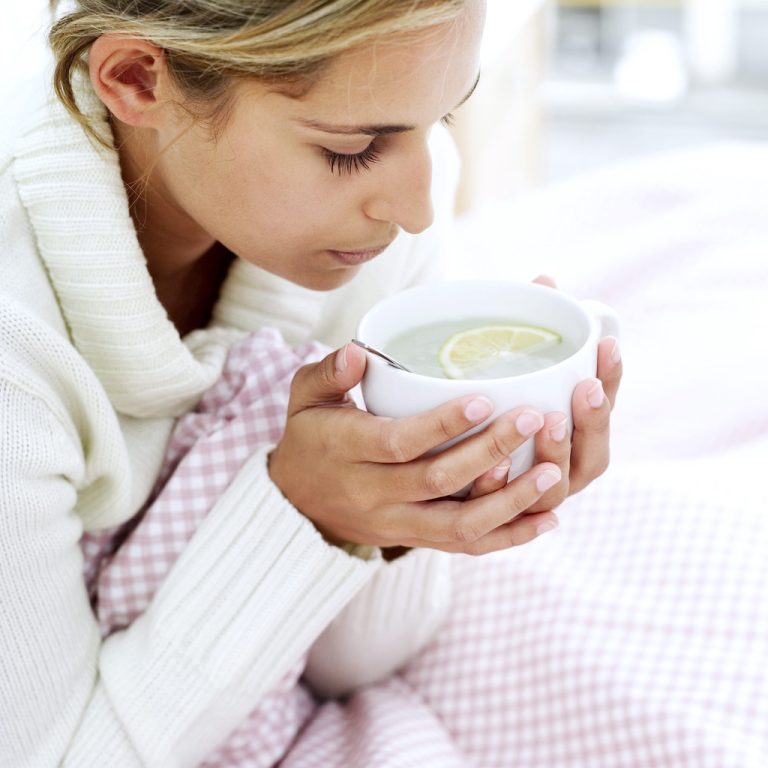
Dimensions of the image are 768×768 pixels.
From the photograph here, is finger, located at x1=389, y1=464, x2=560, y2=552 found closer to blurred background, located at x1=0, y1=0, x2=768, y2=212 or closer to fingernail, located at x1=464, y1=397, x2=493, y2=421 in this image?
fingernail, located at x1=464, y1=397, x2=493, y2=421

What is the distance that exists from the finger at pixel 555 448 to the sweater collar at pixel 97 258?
0.37m

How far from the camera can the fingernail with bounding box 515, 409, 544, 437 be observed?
736 millimetres

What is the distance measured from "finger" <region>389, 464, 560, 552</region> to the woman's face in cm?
23

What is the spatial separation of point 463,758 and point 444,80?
0.60 metres

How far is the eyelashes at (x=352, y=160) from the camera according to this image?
34.1 inches

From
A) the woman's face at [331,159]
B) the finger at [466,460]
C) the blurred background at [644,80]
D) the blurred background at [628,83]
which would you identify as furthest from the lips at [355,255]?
A: the blurred background at [644,80]

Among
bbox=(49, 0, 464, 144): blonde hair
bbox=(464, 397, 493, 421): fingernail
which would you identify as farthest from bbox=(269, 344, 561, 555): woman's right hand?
bbox=(49, 0, 464, 144): blonde hair

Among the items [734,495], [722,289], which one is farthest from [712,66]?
[734,495]

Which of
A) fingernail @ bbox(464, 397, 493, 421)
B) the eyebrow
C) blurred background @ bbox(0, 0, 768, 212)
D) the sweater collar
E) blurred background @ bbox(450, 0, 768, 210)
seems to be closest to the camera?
fingernail @ bbox(464, 397, 493, 421)

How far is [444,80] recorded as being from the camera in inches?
32.9

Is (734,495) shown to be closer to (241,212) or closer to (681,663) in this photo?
(681,663)

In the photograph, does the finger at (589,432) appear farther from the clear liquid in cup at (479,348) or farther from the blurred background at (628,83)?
the blurred background at (628,83)

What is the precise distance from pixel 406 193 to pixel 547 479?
26 cm

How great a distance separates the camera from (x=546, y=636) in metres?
1.08
